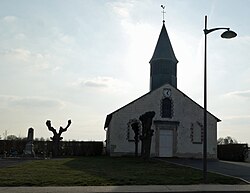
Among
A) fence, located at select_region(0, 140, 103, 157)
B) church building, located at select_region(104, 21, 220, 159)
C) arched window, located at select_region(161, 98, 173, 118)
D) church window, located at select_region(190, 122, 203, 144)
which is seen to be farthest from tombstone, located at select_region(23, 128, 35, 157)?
church window, located at select_region(190, 122, 203, 144)

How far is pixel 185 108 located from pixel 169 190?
2826 cm

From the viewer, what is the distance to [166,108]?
40375mm

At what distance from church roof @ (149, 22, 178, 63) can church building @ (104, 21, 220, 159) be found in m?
3.82

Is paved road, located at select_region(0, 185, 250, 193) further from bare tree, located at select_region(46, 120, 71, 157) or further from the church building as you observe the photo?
bare tree, located at select_region(46, 120, 71, 157)

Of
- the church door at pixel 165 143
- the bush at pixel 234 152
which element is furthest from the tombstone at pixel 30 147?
the bush at pixel 234 152

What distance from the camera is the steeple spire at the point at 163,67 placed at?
142 ft

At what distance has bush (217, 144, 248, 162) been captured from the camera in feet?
130

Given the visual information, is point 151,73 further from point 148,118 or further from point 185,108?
point 148,118

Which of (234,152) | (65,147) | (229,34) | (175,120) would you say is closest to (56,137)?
(65,147)

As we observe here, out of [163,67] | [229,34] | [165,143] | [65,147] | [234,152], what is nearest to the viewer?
[229,34]

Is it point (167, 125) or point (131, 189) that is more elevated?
point (167, 125)

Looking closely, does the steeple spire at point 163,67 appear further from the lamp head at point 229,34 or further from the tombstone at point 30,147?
the lamp head at point 229,34

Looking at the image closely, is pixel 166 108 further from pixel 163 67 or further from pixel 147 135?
pixel 147 135

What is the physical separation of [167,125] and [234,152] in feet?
25.1
